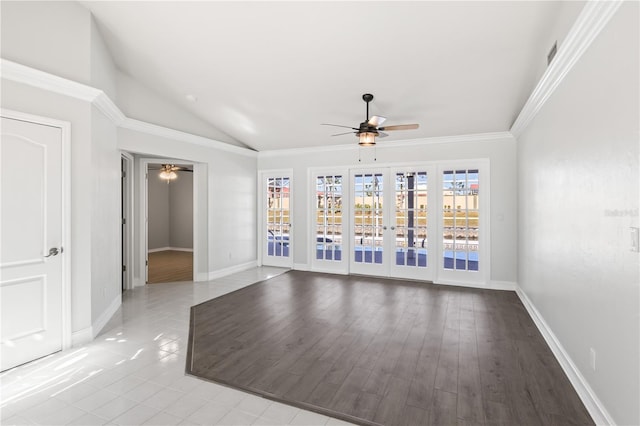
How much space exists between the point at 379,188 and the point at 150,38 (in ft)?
14.3

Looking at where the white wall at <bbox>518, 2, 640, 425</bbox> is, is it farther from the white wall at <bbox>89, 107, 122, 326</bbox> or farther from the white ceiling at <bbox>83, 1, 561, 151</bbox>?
the white wall at <bbox>89, 107, 122, 326</bbox>

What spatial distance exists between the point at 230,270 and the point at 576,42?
6.08 metres

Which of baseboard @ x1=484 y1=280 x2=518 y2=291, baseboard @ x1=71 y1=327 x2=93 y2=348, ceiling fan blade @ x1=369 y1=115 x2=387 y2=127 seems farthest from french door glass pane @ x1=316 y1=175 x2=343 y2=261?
baseboard @ x1=71 y1=327 x2=93 y2=348

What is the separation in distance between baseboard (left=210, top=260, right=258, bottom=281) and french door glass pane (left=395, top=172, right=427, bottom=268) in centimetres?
317

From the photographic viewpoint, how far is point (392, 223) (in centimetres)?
615

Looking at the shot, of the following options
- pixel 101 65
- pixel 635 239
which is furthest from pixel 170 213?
pixel 635 239

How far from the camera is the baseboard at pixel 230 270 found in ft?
20.0

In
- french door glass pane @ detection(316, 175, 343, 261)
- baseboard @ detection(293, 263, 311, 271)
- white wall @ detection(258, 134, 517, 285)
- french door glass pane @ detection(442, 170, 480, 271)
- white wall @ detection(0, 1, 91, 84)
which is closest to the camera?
white wall @ detection(0, 1, 91, 84)

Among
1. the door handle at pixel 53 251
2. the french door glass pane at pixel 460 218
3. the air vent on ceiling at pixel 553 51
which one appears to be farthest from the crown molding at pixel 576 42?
the door handle at pixel 53 251

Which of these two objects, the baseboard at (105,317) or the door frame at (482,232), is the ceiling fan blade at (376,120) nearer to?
the door frame at (482,232)

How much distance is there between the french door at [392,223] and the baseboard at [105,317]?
4065 millimetres

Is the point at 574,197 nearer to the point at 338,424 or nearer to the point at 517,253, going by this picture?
the point at 338,424

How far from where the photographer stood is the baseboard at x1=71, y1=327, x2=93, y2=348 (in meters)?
3.24

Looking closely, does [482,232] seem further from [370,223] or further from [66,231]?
[66,231]
